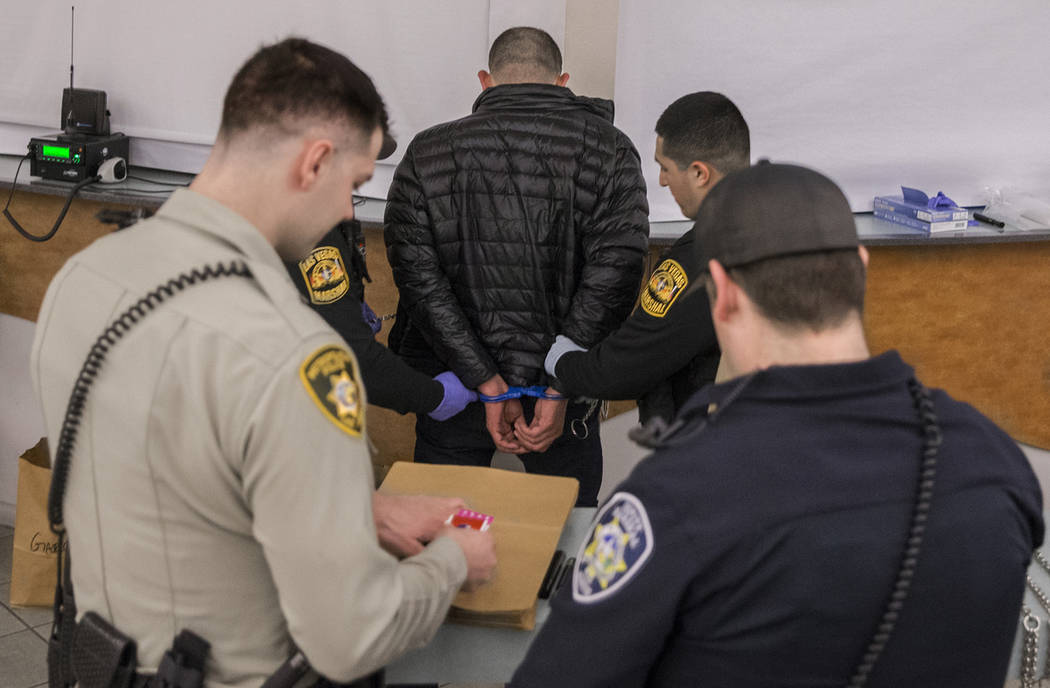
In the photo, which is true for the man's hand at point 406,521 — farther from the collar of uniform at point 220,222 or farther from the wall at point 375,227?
the wall at point 375,227

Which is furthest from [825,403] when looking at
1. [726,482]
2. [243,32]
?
[243,32]

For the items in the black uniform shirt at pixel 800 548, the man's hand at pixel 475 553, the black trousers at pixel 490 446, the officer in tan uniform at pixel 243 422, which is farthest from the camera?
the black trousers at pixel 490 446

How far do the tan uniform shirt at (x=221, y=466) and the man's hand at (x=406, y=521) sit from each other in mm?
182

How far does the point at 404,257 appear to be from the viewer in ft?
7.84

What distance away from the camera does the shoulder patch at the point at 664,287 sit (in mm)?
2018

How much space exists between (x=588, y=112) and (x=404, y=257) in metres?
0.54

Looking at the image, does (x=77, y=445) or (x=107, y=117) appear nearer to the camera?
(x=77, y=445)

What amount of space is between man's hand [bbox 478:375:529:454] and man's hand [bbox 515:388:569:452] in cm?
2

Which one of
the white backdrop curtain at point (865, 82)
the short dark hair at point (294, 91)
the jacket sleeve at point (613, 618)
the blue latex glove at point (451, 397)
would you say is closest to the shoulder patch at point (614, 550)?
the jacket sleeve at point (613, 618)

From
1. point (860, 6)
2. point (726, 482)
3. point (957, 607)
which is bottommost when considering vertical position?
point (957, 607)

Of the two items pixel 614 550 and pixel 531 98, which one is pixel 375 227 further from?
pixel 614 550

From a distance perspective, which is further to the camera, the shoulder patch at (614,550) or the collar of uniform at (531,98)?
the collar of uniform at (531,98)

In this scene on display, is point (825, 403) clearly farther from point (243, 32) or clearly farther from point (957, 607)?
point (243, 32)

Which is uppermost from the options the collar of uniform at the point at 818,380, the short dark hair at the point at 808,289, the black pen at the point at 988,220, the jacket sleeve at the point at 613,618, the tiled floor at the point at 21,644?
the black pen at the point at 988,220
